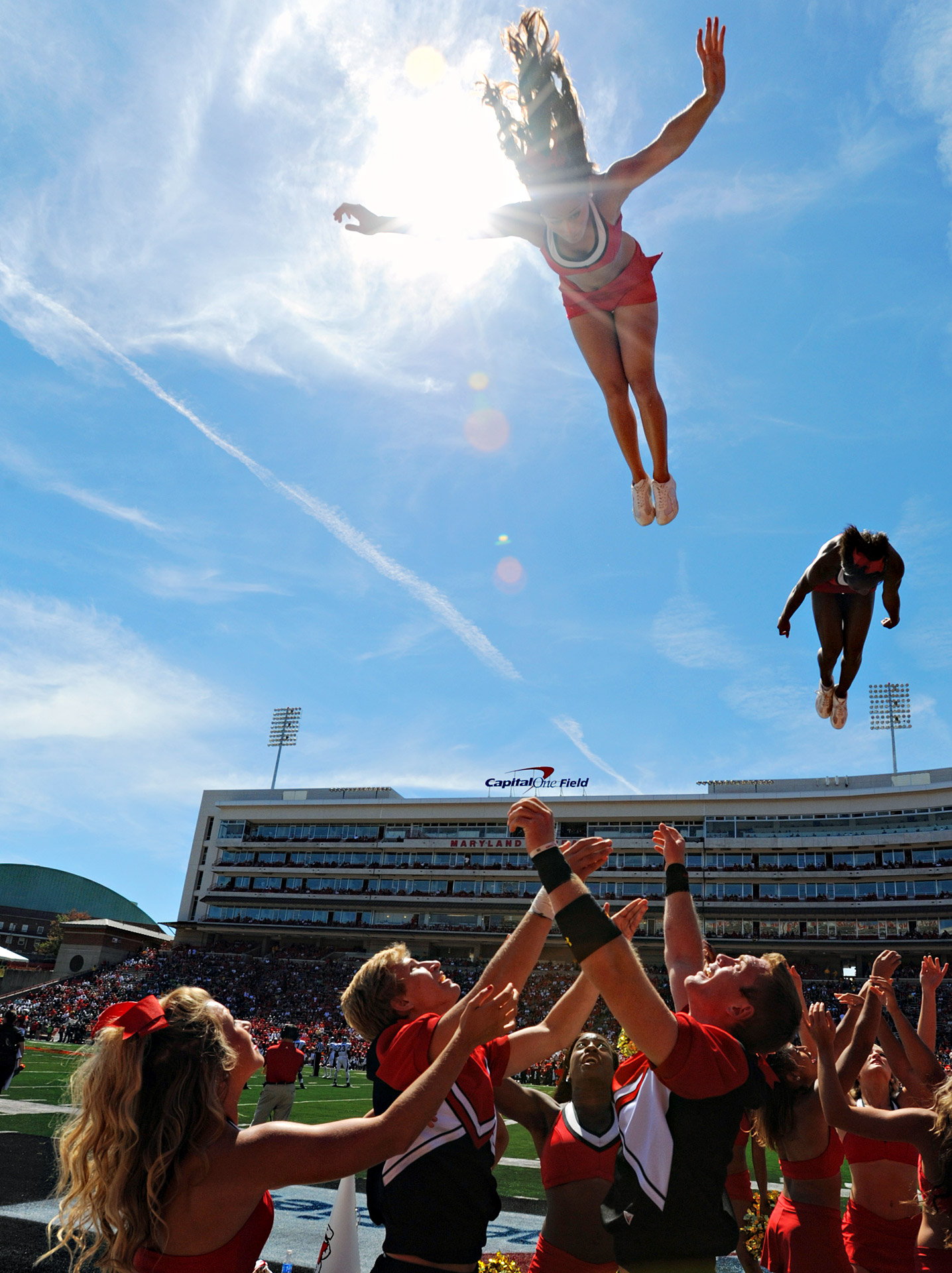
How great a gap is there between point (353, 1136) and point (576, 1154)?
1795 mm

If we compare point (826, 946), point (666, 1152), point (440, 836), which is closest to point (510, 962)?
point (666, 1152)

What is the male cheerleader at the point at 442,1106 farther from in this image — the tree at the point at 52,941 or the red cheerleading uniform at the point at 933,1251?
the tree at the point at 52,941

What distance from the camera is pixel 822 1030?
3.64 m

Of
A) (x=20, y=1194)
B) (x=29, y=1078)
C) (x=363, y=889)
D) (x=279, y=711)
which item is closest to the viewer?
(x=20, y=1194)

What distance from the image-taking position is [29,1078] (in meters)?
19.1

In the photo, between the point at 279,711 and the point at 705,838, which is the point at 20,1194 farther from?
the point at 279,711

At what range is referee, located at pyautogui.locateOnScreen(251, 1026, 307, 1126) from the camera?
10.4 m

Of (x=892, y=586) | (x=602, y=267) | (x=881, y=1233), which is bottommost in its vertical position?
(x=881, y=1233)

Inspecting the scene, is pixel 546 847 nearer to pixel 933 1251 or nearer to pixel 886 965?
pixel 933 1251

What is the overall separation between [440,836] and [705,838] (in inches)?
683

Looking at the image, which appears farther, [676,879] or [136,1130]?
[676,879]

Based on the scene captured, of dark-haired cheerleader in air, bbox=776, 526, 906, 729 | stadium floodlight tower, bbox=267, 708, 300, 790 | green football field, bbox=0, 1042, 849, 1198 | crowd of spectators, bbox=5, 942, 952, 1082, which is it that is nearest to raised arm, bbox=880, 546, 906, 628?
dark-haired cheerleader in air, bbox=776, 526, 906, 729

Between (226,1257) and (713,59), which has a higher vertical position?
(713,59)

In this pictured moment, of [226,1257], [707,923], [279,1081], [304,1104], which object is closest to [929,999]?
[226,1257]
